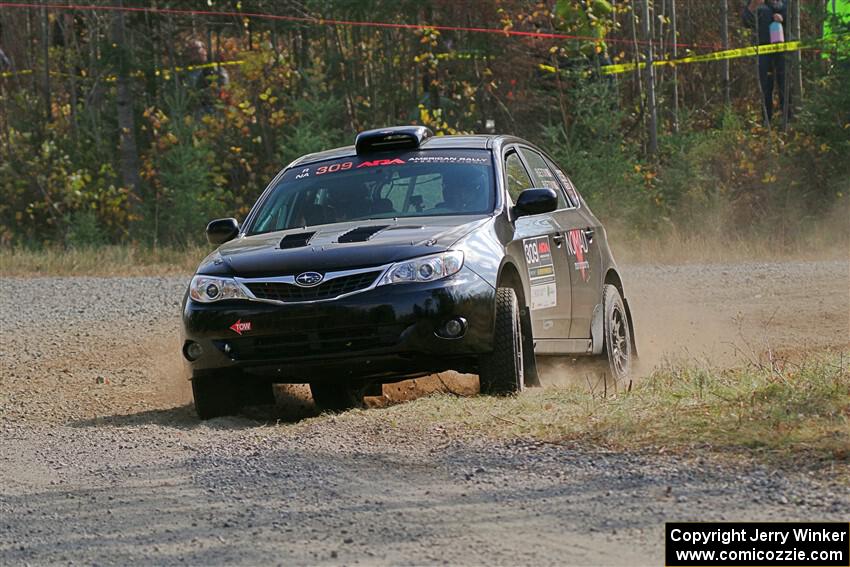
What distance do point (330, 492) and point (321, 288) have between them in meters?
2.21

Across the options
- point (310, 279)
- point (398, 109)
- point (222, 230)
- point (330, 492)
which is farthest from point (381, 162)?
point (398, 109)

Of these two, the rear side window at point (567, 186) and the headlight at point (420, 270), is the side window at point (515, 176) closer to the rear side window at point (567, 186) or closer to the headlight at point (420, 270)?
the rear side window at point (567, 186)

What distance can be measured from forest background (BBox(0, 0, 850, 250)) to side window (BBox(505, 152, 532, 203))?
43.9 ft

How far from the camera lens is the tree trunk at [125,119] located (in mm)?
26770

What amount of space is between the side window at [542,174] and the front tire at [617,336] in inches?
29.5

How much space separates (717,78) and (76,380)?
20.2m

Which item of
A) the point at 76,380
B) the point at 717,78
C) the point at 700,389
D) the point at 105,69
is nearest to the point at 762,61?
the point at 717,78

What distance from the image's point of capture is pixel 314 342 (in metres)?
8.09

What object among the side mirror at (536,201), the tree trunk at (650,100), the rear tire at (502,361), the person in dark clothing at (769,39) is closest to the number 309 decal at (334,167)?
the side mirror at (536,201)

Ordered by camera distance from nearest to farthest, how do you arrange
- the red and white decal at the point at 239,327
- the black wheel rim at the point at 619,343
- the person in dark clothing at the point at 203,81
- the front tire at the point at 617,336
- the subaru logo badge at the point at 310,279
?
the subaru logo badge at the point at 310,279 → the red and white decal at the point at 239,327 → the front tire at the point at 617,336 → the black wheel rim at the point at 619,343 → the person in dark clothing at the point at 203,81

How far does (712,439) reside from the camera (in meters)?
6.55

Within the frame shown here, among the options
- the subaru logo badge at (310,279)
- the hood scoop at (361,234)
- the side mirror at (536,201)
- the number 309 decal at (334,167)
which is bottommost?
the subaru logo badge at (310,279)

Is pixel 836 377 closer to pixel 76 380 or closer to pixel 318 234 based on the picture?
pixel 318 234

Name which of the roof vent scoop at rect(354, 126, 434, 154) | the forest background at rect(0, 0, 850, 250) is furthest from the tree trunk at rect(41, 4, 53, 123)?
the roof vent scoop at rect(354, 126, 434, 154)
